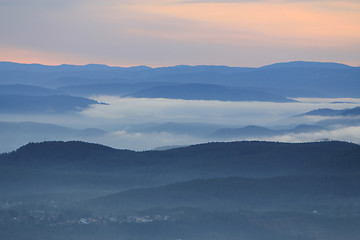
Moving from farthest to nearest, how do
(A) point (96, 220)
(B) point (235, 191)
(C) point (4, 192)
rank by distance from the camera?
(C) point (4, 192), (B) point (235, 191), (A) point (96, 220)

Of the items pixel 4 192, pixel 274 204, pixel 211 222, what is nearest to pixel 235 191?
pixel 274 204

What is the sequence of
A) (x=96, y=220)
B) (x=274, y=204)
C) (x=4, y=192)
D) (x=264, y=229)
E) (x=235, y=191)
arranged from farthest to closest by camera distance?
(x=4, y=192)
(x=235, y=191)
(x=274, y=204)
(x=96, y=220)
(x=264, y=229)

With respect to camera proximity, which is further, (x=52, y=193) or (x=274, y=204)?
(x=52, y=193)

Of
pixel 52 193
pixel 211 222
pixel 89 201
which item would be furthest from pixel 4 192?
pixel 211 222

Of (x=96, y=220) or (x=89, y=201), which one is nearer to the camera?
(x=96, y=220)

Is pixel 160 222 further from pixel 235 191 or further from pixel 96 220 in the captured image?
pixel 235 191

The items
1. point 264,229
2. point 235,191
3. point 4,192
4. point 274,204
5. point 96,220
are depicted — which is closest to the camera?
point 264,229

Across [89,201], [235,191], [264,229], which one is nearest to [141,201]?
[89,201]

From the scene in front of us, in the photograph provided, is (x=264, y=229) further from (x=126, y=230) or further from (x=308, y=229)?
(x=126, y=230)
